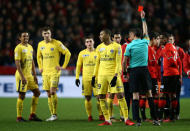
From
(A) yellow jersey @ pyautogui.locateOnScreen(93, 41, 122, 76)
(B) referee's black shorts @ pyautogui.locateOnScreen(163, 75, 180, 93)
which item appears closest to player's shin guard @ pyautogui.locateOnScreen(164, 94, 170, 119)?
(B) referee's black shorts @ pyautogui.locateOnScreen(163, 75, 180, 93)

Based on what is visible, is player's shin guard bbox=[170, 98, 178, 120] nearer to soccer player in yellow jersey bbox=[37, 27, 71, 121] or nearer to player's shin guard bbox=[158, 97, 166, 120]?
player's shin guard bbox=[158, 97, 166, 120]

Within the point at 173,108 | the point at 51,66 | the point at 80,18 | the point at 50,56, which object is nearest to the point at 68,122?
the point at 51,66

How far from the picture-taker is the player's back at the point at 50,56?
12.1 m

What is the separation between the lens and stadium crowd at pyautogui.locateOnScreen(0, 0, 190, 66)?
69.2 ft

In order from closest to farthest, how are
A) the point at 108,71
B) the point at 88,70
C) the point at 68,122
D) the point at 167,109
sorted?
1. the point at 108,71
2. the point at 68,122
3. the point at 167,109
4. the point at 88,70

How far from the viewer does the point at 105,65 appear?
10.3 metres

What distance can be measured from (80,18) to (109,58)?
1287 centimetres

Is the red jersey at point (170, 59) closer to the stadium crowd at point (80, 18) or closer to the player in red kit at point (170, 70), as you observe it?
the player in red kit at point (170, 70)

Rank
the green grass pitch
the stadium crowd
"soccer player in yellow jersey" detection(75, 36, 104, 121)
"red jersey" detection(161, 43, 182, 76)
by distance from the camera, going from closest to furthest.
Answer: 1. the green grass pitch
2. "red jersey" detection(161, 43, 182, 76)
3. "soccer player in yellow jersey" detection(75, 36, 104, 121)
4. the stadium crowd

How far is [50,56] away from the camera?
476 inches

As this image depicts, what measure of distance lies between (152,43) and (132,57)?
6.09ft

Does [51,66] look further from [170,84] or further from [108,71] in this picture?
[170,84]

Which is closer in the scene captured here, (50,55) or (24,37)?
(24,37)

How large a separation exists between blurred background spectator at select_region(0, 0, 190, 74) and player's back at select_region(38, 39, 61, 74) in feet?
26.0
